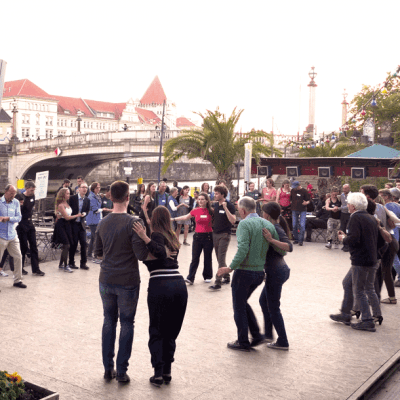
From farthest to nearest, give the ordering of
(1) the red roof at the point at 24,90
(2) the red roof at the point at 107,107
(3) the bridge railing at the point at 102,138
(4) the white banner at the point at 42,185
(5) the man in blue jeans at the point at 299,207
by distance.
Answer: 1. (2) the red roof at the point at 107,107
2. (1) the red roof at the point at 24,90
3. (3) the bridge railing at the point at 102,138
4. (4) the white banner at the point at 42,185
5. (5) the man in blue jeans at the point at 299,207

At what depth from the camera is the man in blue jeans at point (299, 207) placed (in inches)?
563

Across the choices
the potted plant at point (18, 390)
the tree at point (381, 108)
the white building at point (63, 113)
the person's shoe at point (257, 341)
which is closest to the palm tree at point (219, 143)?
the tree at point (381, 108)

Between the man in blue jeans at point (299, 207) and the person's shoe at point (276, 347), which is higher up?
the man in blue jeans at point (299, 207)

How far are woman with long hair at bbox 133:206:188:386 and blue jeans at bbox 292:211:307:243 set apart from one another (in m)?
10.4

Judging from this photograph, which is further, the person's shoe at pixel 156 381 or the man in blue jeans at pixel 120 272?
the person's shoe at pixel 156 381

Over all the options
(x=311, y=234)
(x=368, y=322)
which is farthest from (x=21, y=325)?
(x=311, y=234)

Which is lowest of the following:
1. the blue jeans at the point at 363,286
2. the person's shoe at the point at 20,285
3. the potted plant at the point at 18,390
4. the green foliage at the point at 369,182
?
the person's shoe at the point at 20,285

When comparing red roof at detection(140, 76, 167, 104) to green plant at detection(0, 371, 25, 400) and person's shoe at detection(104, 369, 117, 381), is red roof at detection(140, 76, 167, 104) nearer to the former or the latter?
person's shoe at detection(104, 369, 117, 381)

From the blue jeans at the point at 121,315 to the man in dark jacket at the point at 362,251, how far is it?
9.51 feet

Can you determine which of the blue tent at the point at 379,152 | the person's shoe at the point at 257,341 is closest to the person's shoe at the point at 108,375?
the person's shoe at the point at 257,341

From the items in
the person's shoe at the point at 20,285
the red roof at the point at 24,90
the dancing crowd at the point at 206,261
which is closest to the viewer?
the dancing crowd at the point at 206,261

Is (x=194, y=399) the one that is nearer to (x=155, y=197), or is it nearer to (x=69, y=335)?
(x=69, y=335)

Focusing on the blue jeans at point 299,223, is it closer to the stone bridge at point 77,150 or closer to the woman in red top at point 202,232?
the woman in red top at point 202,232

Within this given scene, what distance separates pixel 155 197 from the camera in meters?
13.8
